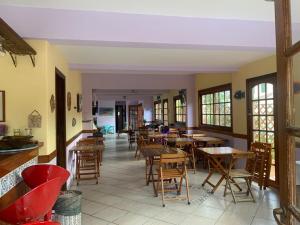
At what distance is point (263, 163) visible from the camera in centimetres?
418

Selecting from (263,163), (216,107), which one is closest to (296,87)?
(263,163)

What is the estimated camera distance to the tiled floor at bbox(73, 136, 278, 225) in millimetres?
3182

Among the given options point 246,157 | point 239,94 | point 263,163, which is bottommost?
point 263,163

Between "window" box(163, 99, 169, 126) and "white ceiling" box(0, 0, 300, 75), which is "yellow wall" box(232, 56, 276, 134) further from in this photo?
"window" box(163, 99, 169, 126)

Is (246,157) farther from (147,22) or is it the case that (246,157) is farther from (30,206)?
(30,206)

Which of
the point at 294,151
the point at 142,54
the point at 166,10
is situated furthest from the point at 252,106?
the point at 294,151

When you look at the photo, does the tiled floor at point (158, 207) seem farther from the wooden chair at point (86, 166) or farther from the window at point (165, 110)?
the window at point (165, 110)

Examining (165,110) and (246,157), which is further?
(165,110)

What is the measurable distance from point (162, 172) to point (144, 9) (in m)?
2.32

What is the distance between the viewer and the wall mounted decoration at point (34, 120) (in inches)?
114

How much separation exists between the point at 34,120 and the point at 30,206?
5.19 ft

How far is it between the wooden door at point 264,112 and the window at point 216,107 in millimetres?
993

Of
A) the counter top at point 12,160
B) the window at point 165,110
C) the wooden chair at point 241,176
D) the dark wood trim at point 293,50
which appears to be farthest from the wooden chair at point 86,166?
the window at point 165,110

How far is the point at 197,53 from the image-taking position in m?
4.48
